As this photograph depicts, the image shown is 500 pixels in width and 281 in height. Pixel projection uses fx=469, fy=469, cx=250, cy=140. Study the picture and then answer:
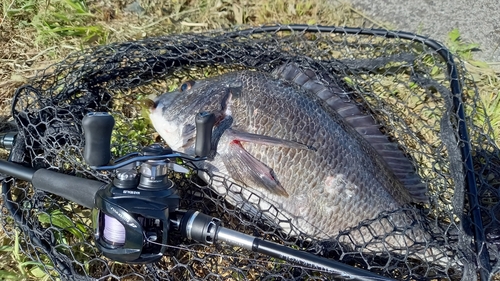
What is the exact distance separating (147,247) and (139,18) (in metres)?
2.39

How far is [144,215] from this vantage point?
193cm

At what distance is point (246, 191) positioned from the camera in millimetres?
2615

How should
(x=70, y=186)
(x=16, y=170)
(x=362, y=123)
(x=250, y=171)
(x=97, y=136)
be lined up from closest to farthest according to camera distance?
A: (x=97, y=136)
(x=70, y=186)
(x=16, y=170)
(x=250, y=171)
(x=362, y=123)

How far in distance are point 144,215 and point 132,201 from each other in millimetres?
76

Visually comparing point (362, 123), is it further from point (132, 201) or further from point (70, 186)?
point (70, 186)

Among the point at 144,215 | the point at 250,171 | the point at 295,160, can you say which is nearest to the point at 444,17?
the point at 295,160

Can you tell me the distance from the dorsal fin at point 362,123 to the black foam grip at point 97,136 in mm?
1378

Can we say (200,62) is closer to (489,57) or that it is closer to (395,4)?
(395,4)

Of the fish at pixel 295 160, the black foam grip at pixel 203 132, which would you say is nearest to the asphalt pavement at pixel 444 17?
the fish at pixel 295 160

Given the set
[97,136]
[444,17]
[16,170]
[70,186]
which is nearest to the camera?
[97,136]

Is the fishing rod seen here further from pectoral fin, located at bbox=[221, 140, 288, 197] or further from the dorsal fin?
the dorsal fin

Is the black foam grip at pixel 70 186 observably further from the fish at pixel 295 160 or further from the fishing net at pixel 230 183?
the fish at pixel 295 160

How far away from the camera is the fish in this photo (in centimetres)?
253

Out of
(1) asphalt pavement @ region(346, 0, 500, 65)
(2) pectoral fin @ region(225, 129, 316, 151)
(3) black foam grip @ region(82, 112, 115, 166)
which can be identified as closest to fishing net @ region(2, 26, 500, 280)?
(2) pectoral fin @ region(225, 129, 316, 151)
